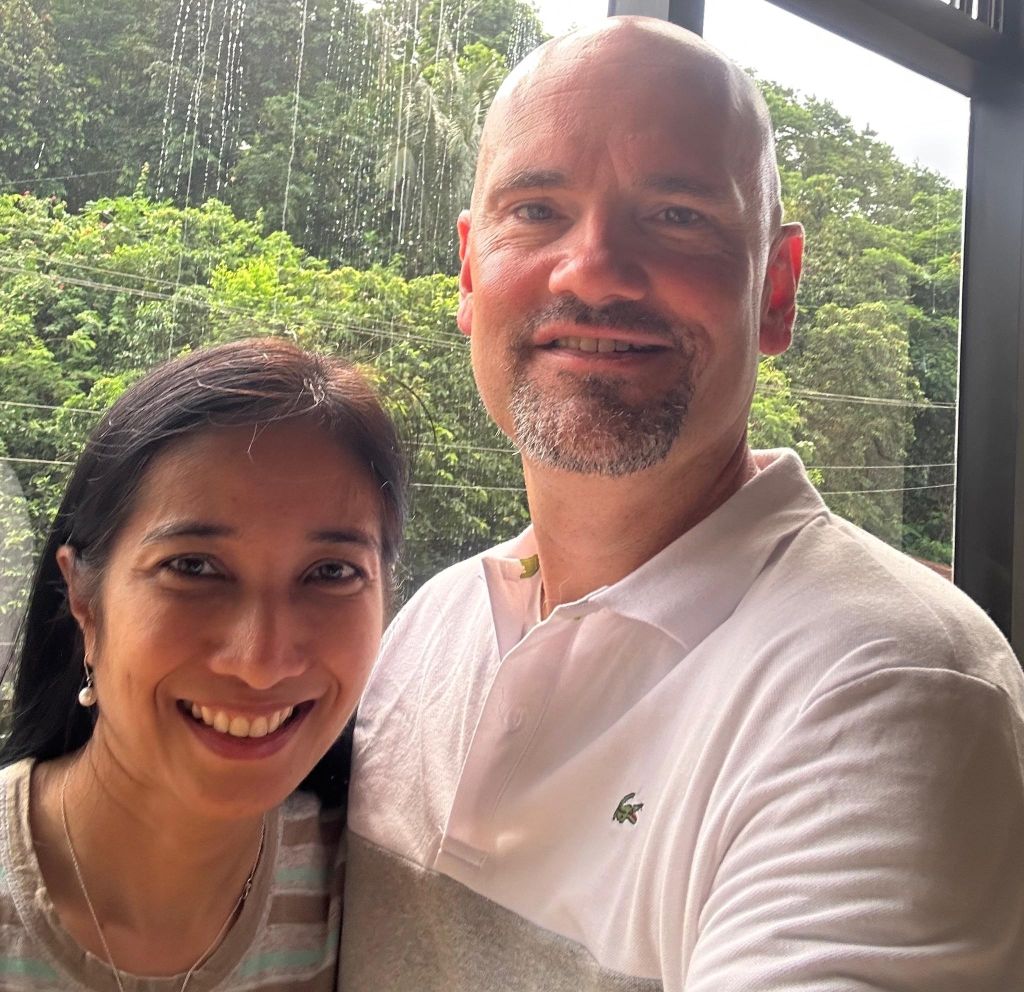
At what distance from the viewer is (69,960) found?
1.22 meters

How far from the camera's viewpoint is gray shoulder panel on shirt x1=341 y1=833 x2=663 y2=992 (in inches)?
49.1

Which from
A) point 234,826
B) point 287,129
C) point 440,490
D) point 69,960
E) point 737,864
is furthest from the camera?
point 440,490

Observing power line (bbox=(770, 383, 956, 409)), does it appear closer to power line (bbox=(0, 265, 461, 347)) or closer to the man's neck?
power line (bbox=(0, 265, 461, 347))

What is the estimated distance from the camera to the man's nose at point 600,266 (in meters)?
Result: 1.43

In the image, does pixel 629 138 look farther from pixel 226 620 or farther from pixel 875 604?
pixel 226 620

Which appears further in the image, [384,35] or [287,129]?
[384,35]

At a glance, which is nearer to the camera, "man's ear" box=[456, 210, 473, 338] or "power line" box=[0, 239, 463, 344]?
"power line" box=[0, 239, 463, 344]

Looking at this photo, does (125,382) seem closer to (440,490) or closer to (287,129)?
(287,129)

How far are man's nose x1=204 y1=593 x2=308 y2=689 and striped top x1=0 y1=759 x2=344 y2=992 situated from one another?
0.30 metres

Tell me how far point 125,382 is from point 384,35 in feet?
2.29

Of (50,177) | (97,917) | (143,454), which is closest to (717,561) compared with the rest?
(143,454)

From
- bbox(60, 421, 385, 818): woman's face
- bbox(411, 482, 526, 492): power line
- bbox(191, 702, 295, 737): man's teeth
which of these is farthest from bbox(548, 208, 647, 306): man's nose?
bbox(191, 702, 295, 737): man's teeth

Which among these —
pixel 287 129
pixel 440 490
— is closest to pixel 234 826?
pixel 440 490

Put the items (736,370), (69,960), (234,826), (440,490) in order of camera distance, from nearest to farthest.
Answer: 1. (69,960)
2. (234,826)
3. (736,370)
4. (440,490)
